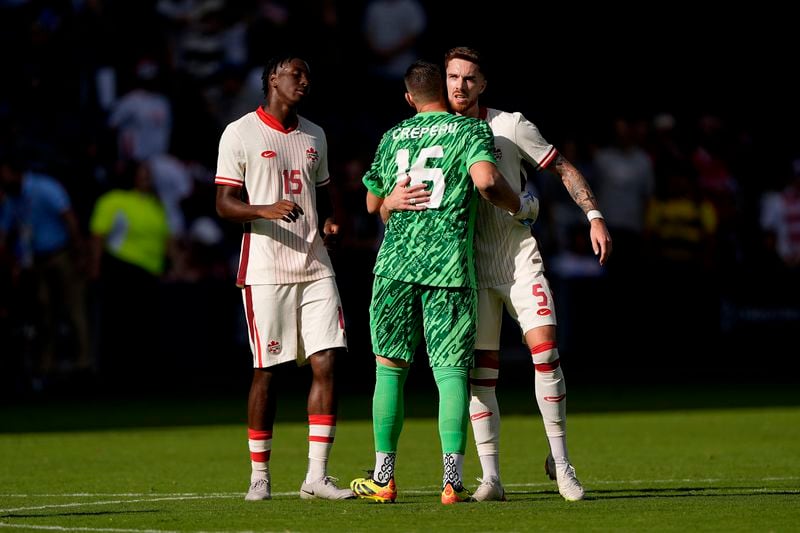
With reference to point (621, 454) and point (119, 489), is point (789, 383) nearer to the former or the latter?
point (621, 454)

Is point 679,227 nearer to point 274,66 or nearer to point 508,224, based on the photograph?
point 508,224

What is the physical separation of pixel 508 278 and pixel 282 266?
1.30 m

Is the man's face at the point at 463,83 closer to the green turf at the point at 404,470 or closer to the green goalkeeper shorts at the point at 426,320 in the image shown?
the green goalkeeper shorts at the point at 426,320

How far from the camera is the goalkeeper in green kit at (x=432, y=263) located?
27.1 ft

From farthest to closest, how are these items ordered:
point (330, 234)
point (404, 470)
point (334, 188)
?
point (334, 188)
point (404, 470)
point (330, 234)

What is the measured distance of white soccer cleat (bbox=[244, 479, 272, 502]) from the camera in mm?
8711

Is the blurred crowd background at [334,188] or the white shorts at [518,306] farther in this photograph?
the blurred crowd background at [334,188]

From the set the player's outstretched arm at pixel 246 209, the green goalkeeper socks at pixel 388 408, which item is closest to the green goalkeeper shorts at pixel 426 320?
the green goalkeeper socks at pixel 388 408

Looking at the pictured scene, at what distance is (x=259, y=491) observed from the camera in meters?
8.73

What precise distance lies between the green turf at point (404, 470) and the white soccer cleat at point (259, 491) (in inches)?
6.1

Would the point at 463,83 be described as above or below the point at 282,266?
above

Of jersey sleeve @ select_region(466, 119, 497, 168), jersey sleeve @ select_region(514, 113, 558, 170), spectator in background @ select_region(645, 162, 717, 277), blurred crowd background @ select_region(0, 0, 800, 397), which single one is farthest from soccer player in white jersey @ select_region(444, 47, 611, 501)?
spectator in background @ select_region(645, 162, 717, 277)

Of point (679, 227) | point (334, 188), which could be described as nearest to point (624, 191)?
point (679, 227)

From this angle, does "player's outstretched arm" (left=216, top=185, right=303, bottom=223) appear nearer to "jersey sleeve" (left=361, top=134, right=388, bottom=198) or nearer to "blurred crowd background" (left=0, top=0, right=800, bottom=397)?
"jersey sleeve" (left=361, top=134, right=388, bottom=198)
